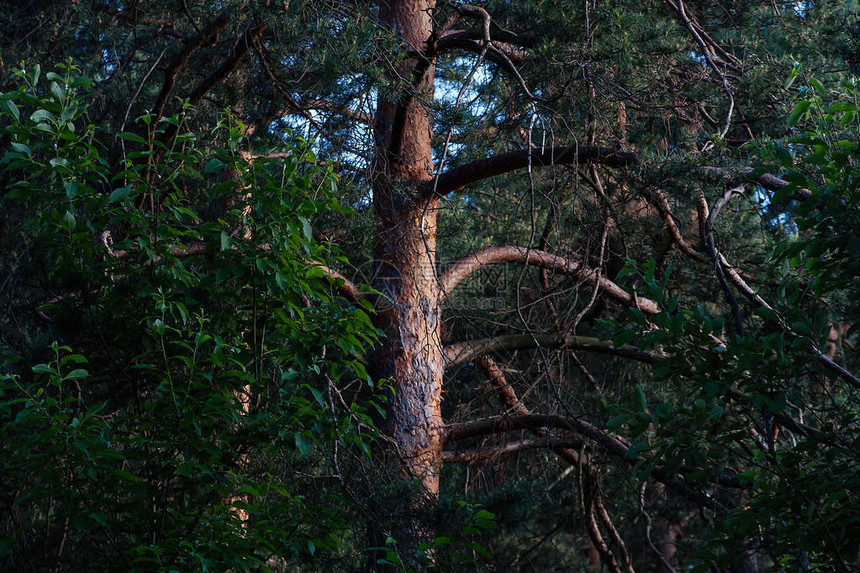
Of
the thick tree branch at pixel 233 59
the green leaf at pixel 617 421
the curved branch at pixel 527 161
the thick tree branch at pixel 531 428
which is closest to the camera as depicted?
the green leaf at pixel 617 421

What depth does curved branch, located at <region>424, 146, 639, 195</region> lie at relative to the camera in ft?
16.8

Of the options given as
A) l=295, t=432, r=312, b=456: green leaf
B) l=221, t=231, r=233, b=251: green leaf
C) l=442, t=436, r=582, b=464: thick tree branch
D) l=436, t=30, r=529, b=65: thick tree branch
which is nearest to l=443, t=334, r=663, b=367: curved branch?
l=442, t=436, r=582, b=464: thick tree branch

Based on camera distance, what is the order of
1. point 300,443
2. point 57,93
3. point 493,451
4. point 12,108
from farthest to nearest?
point 493,451, point 300,443, point 57,93, point 12,108

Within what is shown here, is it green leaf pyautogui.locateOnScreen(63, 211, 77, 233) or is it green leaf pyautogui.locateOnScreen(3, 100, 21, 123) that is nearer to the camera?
green leaf pyautogui.locateOnScreen(3, 100, 21, 123)

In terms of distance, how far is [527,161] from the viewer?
16.4 feet

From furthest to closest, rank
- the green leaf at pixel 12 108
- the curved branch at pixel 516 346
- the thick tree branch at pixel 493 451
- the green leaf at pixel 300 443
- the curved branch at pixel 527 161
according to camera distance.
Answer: the thick tree branch at pixel 493 451 → the curved branch at pixel 516 346 → the curved branch at pixel 527 161 → the green leaf at pixel 300 443 → the green leaf at pixel 12 108

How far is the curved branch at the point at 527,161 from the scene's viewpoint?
512cm

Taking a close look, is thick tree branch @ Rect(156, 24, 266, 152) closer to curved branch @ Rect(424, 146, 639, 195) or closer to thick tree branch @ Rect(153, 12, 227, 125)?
thick tree branch @ Rect(153, 12, 227, 125)

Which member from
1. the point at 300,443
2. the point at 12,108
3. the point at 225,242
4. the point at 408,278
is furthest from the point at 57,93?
the point at 408,278

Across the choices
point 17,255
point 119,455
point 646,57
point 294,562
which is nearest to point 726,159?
point 646,57

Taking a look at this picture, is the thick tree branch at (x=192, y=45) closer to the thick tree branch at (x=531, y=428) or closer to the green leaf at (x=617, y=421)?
the thick tree branch at (x=531, y=428)

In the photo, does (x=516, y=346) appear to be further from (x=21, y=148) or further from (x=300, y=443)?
(x=21, y=148)

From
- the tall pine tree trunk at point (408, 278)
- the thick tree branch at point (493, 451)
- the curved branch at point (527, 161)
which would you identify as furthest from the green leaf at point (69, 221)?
the thick tree branch at point (493, 451)

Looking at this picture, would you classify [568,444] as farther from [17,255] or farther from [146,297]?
[17,255]
